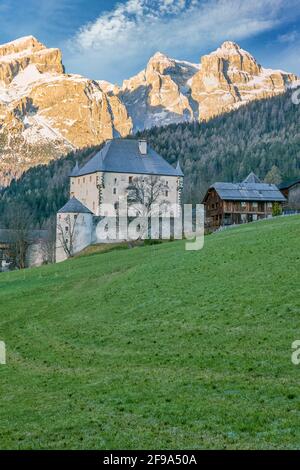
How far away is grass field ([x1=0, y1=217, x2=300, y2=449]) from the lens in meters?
14.3

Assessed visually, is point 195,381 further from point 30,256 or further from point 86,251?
A: point 30,256

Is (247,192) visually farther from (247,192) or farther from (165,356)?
(165,356)

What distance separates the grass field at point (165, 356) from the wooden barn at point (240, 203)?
141ft

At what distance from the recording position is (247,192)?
88.4 meters

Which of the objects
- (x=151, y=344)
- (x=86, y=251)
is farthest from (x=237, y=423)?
(x=86, y=251)

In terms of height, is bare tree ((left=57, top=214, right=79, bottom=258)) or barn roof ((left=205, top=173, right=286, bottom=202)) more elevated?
barn roof ((left=205, top=173, right=286, bottom=202))

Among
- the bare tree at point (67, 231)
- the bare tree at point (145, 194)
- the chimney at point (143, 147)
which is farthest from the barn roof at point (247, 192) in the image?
the chimney at point (143, 147)

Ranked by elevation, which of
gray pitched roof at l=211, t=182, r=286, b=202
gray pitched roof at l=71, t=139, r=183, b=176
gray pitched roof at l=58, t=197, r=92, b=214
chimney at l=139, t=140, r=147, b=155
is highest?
chimney at l=139, t=140, r=147, b=155

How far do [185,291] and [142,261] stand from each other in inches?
599

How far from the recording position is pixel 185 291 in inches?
1281

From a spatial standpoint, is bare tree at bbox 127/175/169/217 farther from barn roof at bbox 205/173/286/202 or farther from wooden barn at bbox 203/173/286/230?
barn roof at bbox 205/173/286/202

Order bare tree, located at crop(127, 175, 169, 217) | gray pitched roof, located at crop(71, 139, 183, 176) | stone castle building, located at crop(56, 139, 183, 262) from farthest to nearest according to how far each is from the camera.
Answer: gray pitched roof, located at crop(71, 139, 183, 176) < bare tree, located at crop(127, 175, 169, 217) < stone castle building, located at crop(56, 139, 183, 262)

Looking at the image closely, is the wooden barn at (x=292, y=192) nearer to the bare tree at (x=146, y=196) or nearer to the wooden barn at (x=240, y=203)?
the wooden barn at (x=240, y=203)

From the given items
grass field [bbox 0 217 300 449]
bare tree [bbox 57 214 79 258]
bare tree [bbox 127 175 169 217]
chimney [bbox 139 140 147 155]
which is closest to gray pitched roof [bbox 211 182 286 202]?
bare tree [bbox 127 175 169 217]
